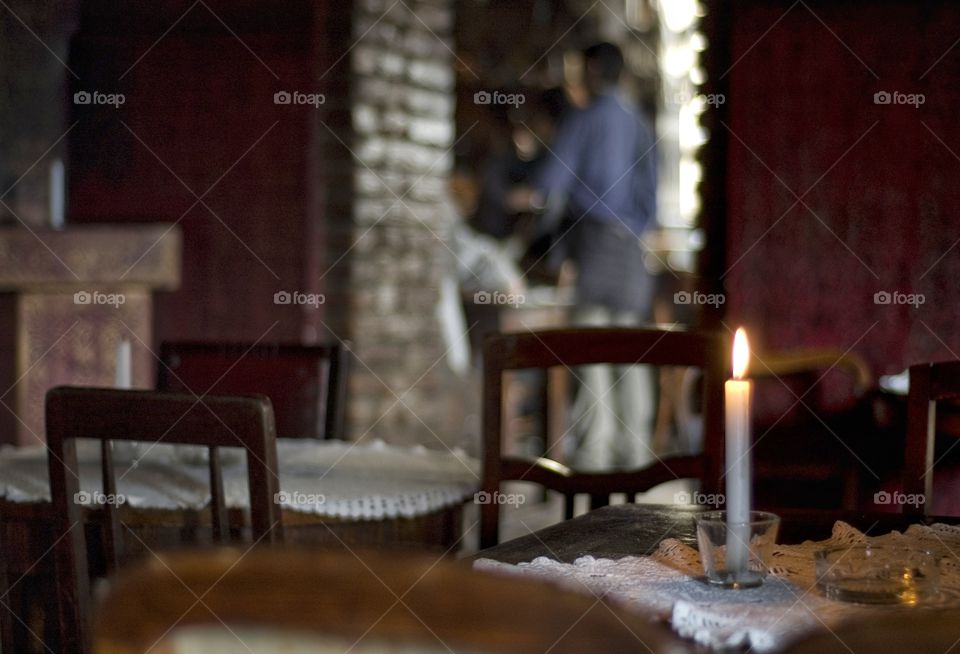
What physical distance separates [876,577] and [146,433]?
2.05ft

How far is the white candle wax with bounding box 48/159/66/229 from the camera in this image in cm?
331

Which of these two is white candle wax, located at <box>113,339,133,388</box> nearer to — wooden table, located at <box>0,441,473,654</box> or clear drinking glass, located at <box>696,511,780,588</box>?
wooden table, located at <box>0,441,473,654</box>

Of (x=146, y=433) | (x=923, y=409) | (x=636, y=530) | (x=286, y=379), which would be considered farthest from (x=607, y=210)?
(x=146, y=433)

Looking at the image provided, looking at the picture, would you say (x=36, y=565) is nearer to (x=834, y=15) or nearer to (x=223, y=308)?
(x=223, y=308)

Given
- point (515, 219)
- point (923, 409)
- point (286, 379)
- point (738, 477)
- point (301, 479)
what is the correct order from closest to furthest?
point (738, 477), point (923, 409), point (301, 479), point (286, 379), point (515, 219)

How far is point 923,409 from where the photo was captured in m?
1.45

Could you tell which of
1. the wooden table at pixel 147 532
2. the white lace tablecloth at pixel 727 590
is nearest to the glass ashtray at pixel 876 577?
the white lace tablecloth at pixel 727 590

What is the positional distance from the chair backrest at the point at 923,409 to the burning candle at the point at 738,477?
612 mm

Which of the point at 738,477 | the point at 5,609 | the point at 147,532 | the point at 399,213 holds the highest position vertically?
the point at 399,213

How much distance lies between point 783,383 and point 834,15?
0.93 meters

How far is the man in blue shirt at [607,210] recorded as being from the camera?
14.3 ft

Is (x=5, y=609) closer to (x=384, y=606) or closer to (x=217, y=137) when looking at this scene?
(x=384, y=606)

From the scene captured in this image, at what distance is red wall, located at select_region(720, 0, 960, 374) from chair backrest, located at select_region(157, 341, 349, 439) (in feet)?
4.15

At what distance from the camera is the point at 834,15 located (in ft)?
9.67
